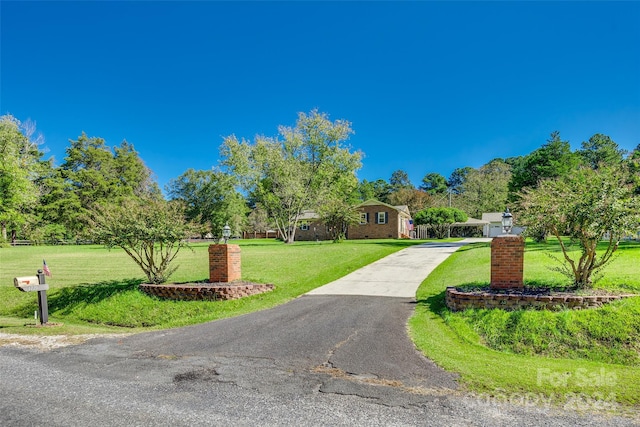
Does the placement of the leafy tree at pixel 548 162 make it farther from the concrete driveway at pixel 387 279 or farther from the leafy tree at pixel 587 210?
the leafy tree at pixel 587 210

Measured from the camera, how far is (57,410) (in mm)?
3930

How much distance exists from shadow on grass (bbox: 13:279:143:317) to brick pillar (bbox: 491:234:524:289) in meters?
9.57

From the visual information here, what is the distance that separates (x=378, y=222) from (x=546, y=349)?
3498 cm

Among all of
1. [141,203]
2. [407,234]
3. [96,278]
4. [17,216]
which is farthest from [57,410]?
[407,234]

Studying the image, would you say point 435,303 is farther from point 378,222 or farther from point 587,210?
point 378,222

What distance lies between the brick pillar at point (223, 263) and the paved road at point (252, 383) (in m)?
3.11

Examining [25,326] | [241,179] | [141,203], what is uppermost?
[241,179]

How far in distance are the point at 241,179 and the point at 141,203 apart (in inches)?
904

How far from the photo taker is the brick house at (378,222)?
1578 inches

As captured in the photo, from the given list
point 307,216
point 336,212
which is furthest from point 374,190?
point 336,212

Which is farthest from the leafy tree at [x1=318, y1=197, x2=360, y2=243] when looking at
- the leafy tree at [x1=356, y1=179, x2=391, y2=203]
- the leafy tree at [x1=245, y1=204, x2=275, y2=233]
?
the leafy tree at [x1=356, y1=179, x2=391, y2=203]

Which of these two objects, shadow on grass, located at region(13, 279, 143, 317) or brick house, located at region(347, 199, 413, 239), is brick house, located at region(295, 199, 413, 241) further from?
shadow on grass, located at region(13, 279, 143, 317)

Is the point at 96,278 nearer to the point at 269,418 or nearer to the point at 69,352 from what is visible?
the point at 69,352

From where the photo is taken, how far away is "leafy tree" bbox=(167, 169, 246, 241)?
47781 mm
